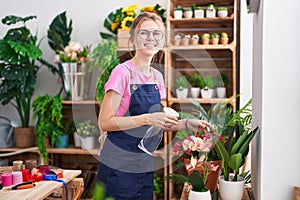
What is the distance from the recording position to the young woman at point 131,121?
1.94m

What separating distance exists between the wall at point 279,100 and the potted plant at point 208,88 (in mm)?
1948

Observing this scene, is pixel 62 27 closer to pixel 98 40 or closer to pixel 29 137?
pixel 98 40

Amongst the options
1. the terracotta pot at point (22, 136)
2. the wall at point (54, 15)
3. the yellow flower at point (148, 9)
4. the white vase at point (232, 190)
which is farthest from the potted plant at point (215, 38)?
the white vase at point (232, 190)

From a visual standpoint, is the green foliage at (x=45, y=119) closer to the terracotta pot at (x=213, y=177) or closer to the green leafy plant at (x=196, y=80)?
the green leafy plant at (x=196, y=80)

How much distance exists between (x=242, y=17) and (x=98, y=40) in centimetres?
119

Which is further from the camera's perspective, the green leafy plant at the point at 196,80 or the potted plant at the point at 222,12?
the green leafy plant at the point at 196,80

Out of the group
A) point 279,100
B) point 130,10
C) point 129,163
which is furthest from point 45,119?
point 279,100

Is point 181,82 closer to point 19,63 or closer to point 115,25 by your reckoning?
point 115,25

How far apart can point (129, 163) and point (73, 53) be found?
58.4 inches

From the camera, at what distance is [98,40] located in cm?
350

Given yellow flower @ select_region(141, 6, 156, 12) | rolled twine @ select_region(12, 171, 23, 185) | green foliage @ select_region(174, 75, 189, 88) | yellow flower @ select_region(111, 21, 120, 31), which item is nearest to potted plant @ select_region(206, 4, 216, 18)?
yellow flower @ select_region(141, 6, 156, 12)

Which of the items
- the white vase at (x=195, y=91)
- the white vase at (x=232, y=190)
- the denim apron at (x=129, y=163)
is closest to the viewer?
the white vase at (x=232, y=190)

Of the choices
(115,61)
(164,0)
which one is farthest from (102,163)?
(164,0)

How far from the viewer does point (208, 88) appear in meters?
3.16
